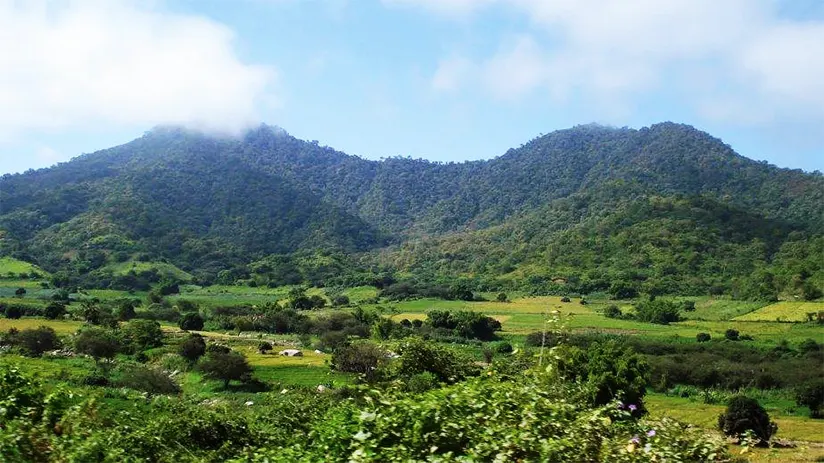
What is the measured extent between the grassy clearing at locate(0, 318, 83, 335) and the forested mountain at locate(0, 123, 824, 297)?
37676 mm

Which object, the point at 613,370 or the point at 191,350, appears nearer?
the point at 613,370

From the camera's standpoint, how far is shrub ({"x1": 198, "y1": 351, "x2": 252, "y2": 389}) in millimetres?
40812

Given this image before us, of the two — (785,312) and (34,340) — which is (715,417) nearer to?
(785,312)

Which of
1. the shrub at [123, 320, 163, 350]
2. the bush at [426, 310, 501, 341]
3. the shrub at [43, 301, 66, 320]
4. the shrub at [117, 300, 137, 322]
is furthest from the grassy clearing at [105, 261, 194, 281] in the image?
the bush at [426, 310, 501, 341]

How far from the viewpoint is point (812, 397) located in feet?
131

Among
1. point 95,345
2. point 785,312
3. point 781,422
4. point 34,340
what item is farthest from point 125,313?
point 785,312

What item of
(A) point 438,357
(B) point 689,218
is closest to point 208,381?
(A) point 438,357

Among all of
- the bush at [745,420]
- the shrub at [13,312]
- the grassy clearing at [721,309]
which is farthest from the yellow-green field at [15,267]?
the bush at [745,420]

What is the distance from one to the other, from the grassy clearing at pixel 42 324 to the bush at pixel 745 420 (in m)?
47.3

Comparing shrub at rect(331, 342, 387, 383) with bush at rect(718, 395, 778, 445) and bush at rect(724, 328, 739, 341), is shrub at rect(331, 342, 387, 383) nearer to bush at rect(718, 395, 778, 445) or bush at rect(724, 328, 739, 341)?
bush at rect(718, 395, 778, 445)

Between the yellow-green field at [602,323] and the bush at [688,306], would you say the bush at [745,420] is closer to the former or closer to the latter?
the yellow-green field at [602,323]

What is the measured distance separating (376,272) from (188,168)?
261 feet

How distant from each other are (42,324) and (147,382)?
23.4 m

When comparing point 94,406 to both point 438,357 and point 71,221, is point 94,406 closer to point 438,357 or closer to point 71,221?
point 438,357
